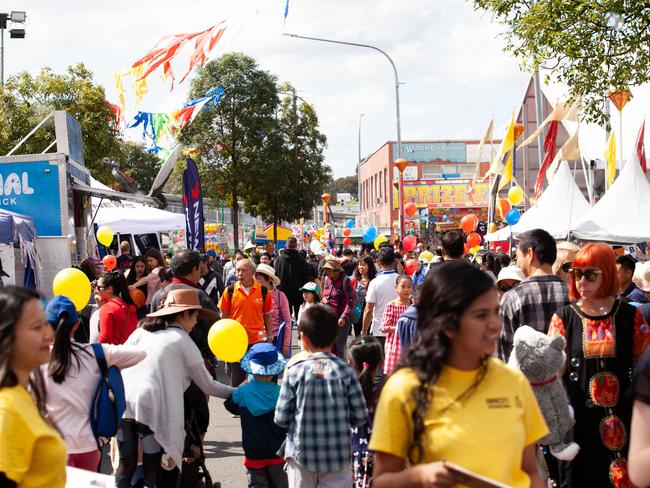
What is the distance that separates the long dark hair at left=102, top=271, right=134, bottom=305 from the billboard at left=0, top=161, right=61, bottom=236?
629cm

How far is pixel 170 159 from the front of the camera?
17688 millimetres

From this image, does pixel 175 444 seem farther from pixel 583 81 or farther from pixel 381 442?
pixel 583 81

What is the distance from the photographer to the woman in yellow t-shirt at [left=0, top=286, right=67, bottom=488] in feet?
9.39

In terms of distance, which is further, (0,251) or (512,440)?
(0,251)

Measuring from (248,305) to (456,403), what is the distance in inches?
284

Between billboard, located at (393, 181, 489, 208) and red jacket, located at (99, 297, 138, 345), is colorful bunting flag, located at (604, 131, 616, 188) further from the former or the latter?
billboard, located at (393, 181, 489, 208)

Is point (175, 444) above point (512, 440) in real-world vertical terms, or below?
below

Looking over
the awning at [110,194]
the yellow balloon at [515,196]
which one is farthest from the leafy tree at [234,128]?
the awning at [110,194]

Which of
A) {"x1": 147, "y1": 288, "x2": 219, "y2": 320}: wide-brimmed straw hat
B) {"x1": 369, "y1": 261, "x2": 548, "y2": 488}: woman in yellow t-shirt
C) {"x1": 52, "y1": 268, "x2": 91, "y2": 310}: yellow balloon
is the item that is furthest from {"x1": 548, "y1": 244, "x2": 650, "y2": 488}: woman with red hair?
{"x1": 52, "y1": 268, "x2": 91, "y2": 310}: yellow balloon

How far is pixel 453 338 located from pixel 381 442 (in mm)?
403

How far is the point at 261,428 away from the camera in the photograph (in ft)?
18.1

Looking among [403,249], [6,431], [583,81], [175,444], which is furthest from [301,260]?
[6,431]

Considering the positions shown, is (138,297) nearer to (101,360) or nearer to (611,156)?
(101,360)

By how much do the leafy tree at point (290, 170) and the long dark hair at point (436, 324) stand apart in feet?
114
